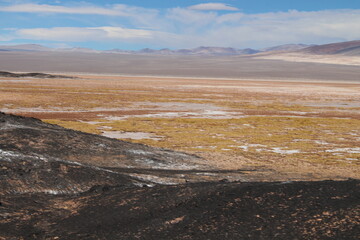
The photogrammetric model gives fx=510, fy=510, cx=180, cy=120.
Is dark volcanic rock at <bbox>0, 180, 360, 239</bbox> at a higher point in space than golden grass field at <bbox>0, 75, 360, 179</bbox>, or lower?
higher

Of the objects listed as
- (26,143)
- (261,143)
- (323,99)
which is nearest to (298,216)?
(26,143)

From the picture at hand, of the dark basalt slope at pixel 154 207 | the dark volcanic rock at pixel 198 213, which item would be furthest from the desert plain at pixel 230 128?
the dark volcanic rock at pixel 198 213

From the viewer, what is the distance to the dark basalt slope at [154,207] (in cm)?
793

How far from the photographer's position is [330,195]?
359 inches

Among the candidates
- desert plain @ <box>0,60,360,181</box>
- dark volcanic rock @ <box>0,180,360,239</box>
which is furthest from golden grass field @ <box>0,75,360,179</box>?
dark volcanic rock @ <box>0,180,360,239</box>

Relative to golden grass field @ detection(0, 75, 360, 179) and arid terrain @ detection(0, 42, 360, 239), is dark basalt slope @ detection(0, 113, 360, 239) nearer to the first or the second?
arid terrain @ detection(0, 42, 360, 239)

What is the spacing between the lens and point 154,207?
30.5 ft

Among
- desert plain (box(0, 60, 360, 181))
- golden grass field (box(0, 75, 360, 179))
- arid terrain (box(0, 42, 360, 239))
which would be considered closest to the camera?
arid terrain (box(0, 42, 360, 239))

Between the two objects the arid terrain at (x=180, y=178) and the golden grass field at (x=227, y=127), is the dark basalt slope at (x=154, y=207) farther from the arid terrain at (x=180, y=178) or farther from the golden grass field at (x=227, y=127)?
the golden grass field at (x=227, y=127)

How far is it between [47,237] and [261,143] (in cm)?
1554

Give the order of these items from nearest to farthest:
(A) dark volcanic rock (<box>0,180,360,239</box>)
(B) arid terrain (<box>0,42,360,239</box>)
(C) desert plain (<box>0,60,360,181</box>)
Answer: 1. (A) dark volcanic rock (<box>0,180,360,239</box>)
2. (B) arid terrain (<box>0,42,360,239</box>)
3. (C) desert plain (<box>0,60,360,181</box>)

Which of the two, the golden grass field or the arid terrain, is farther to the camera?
the golden grass field

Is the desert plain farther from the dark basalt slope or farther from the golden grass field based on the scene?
the dark basalt slope

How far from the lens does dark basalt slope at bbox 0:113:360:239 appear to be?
26.0ft
